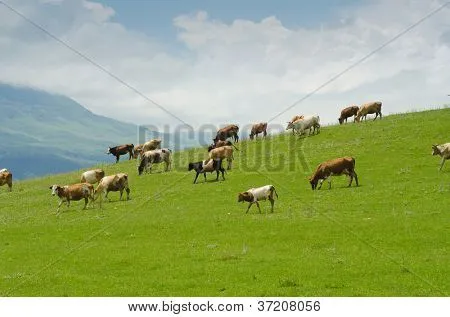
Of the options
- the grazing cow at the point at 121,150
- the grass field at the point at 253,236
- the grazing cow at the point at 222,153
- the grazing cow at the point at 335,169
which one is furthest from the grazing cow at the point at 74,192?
the grazing cow at the point at 121,150

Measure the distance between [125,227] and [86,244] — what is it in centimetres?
358

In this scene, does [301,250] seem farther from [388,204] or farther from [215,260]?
[388,204]

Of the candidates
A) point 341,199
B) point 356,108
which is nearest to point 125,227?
point 341,199

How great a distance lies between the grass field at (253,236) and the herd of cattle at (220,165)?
42.8 inches

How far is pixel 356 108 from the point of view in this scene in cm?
6341

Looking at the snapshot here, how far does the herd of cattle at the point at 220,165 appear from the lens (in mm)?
35969

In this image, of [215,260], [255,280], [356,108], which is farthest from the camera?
[356,108]

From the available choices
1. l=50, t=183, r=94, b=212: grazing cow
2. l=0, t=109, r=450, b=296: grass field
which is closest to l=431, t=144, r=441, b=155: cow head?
l=0, t=109, r=450, b=296: grass field

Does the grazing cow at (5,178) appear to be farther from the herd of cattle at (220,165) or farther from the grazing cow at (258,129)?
the grazing cow at (258,129)

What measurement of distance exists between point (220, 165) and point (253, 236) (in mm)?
18547

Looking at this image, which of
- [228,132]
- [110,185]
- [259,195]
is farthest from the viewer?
[228,132]

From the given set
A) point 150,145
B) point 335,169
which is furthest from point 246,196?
point 150,145

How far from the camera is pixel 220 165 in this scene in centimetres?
4259

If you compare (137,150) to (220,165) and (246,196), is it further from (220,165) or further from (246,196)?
(246,196)
